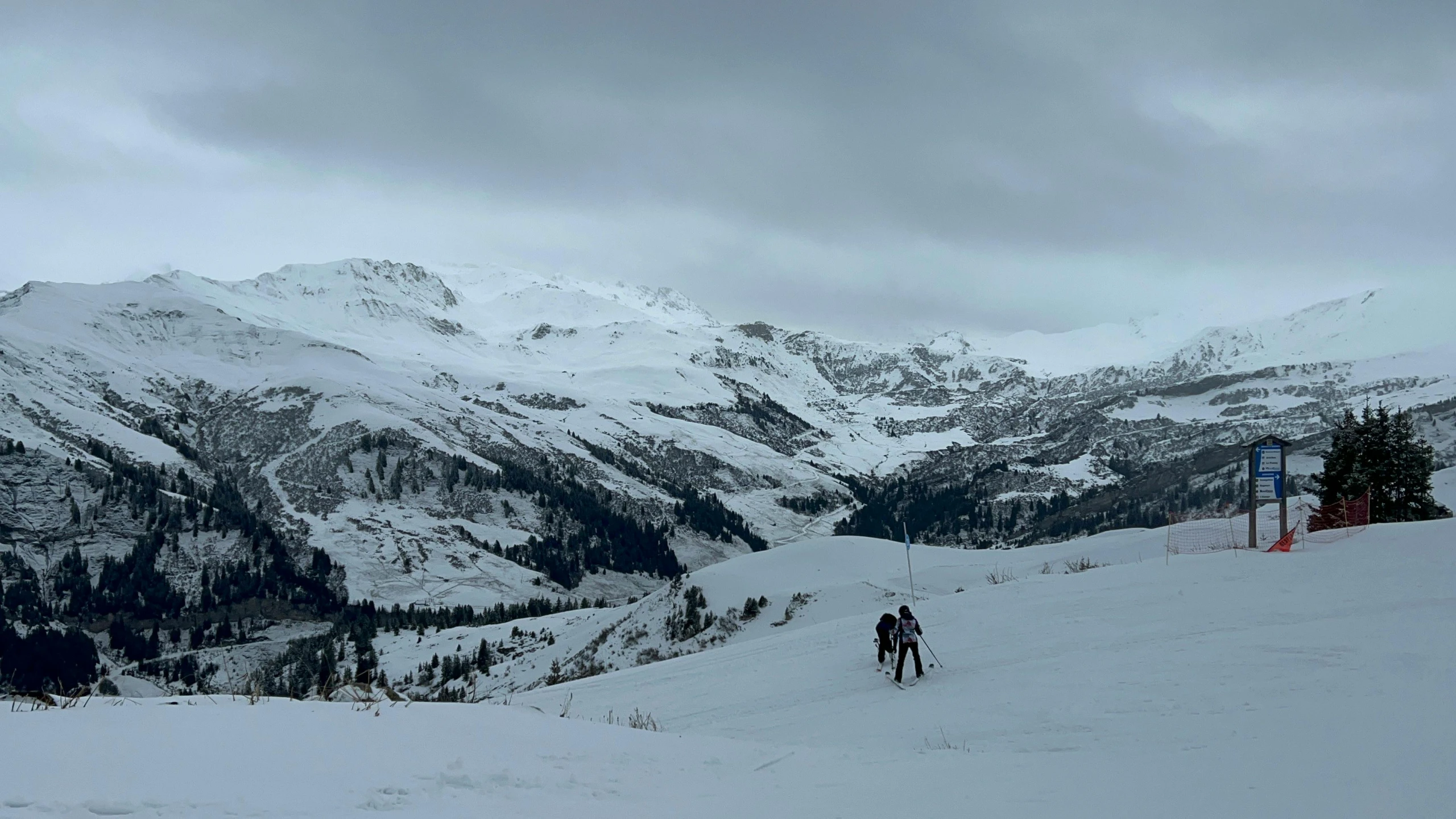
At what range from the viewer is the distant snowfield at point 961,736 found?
26.5 ft

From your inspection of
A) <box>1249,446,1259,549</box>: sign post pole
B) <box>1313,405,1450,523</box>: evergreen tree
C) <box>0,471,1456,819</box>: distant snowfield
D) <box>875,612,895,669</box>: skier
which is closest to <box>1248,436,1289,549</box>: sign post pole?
<box>1249,446,1259,549</box>: sign post pole

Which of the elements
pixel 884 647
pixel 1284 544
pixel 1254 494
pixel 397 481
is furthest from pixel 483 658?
pixel 397 481

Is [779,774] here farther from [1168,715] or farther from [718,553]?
[718,553]

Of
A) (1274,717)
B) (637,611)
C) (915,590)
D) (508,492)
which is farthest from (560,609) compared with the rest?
(1274,717)

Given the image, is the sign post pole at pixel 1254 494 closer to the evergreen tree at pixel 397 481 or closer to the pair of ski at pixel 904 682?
the pair of ski at pixel 904 682

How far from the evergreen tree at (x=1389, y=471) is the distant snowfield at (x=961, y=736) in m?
18.9

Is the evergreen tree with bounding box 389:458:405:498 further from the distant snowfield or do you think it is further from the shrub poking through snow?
the distant snowfield

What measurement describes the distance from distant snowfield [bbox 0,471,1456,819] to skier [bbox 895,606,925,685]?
0.43 meters

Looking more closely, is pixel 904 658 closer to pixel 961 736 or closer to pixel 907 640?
pixel 907 640

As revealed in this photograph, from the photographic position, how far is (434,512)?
17225 cm

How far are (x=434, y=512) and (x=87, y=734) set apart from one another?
172864 millimetres

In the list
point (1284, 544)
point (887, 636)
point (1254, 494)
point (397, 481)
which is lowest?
point (887, 636)

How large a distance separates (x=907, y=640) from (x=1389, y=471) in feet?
102

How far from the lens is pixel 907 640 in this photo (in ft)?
54.7
